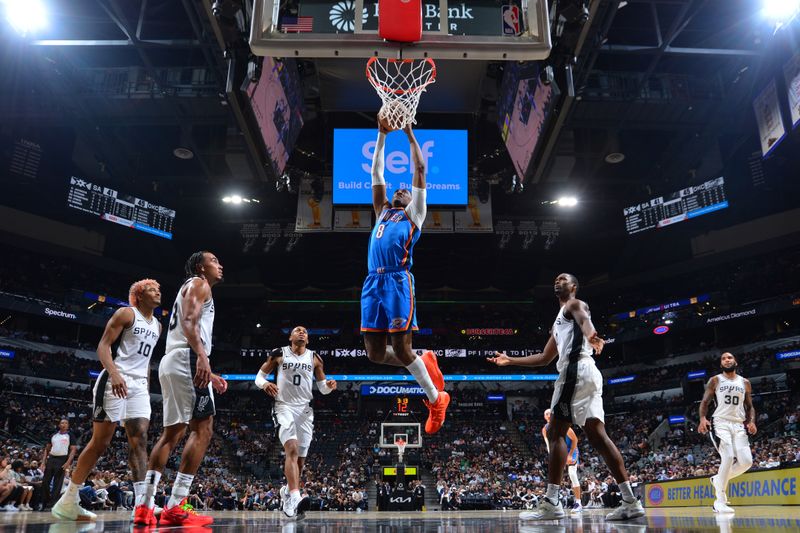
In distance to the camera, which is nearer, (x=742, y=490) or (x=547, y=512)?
(x=547, y=512)

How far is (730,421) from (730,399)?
1.03ft

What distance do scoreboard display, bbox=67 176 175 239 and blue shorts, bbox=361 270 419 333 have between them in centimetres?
1936

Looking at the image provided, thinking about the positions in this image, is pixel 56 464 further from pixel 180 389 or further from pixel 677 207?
pixel 677 207

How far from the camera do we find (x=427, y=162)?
51.4ft

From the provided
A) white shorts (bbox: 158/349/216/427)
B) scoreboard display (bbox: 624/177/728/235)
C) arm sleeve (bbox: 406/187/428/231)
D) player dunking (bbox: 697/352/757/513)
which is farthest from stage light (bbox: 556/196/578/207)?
white shorts (bbox: 158/349/216/427)

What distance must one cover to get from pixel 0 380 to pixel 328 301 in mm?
18138

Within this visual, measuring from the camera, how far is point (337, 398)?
36.6m

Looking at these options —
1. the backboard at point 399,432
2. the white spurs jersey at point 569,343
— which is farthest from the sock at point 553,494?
the backboard at point 399,432

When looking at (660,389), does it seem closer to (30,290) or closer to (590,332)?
(590,332)

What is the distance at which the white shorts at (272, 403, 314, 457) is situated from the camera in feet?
24.5

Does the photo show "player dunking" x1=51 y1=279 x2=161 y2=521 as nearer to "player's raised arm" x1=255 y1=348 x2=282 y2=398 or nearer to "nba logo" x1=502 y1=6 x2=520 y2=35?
"player's raised arm" x1=255 y1=348 x2=282 y2=398

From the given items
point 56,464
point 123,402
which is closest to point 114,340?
point 123,402

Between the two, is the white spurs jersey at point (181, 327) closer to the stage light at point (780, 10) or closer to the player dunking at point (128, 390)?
the player dunking at point (128, 390)

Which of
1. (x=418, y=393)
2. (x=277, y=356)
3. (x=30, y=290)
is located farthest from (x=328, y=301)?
(x=277, y=356)
